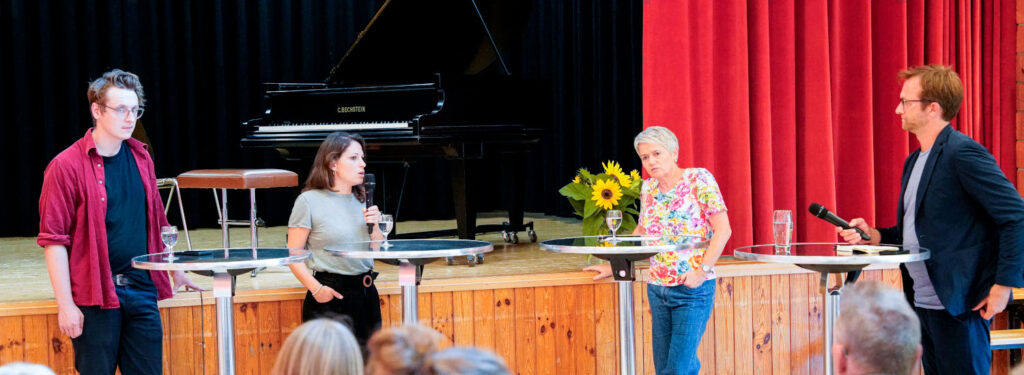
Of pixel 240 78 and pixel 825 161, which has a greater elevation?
pixel 240 78

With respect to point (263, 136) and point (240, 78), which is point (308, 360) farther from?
point (240, 78)

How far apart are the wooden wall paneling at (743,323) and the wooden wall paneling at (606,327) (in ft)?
1.87

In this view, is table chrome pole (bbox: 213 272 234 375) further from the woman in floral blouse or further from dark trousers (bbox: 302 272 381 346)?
the woman in floral blouse

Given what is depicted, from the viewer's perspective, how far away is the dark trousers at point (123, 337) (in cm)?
318

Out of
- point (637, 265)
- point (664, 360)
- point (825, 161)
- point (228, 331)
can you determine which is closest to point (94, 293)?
point (228, 331)

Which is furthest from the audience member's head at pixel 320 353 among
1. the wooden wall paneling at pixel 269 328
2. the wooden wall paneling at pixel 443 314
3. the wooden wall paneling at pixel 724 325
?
the wooden wall paneling at pixel 724 325

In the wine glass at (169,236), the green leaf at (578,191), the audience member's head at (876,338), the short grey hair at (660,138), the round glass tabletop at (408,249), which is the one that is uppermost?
the short grey hair at (660,138)

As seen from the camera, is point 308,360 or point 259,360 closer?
point 308,360

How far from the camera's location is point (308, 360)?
1.61 metres

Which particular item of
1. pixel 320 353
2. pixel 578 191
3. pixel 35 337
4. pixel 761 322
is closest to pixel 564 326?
pixel 578 191

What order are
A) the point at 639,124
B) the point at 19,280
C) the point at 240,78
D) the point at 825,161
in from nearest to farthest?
the point at 19,280, the point at 825,161, the point at 639,124, the point at 240,78

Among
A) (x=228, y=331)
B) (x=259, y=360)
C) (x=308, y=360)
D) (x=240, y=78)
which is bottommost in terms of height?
(x=259, y=360)

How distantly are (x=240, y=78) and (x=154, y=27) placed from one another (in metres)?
0.72

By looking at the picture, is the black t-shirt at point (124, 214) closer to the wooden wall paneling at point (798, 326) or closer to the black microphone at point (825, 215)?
the black microphone at point (825, 215)
